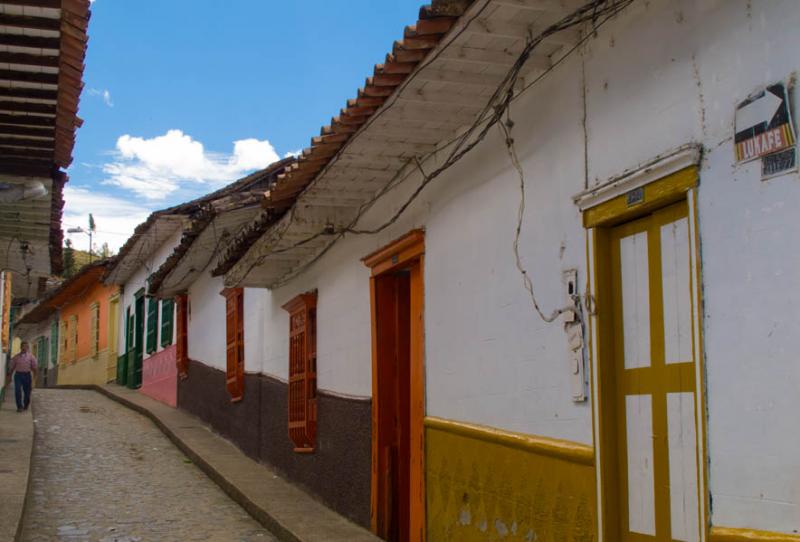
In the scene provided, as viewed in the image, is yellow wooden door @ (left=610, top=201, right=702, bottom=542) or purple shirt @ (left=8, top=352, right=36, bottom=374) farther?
purple shirt @ (left=8, top=352, right=36, bottom=374)

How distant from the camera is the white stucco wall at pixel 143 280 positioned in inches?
805

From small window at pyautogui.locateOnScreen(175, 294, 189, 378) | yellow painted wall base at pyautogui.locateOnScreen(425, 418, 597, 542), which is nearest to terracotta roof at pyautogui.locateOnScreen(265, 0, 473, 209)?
yellow painted wall base at pyautogui.locateOnScreen(425, 418, 597, 542)

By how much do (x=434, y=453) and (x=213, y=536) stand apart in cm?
275

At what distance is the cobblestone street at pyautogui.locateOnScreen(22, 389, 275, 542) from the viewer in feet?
28.1

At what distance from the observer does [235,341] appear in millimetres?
13922

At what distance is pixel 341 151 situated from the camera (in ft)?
21.9

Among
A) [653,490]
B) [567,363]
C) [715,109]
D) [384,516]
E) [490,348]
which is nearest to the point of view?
[715,109]

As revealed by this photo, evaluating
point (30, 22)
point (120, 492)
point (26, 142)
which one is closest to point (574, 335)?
point (30, 22)

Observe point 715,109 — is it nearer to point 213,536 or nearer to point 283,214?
point 283,214

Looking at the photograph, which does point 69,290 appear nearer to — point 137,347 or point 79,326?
point 79,326

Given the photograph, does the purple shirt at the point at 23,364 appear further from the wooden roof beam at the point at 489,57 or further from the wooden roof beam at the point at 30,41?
the wooden roof beam at the point at 489,57

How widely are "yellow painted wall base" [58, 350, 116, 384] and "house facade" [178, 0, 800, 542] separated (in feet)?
66.4

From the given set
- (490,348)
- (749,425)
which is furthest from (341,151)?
(749,425)

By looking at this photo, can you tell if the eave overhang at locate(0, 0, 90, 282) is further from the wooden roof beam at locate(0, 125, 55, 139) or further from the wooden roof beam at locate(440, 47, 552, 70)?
the wooden roof beam at locate(440, 47, 552, 70)
